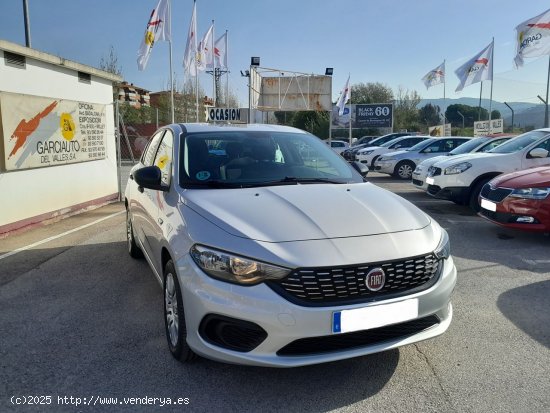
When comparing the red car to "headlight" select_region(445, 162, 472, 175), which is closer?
the red car

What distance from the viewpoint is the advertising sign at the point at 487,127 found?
2584 cm

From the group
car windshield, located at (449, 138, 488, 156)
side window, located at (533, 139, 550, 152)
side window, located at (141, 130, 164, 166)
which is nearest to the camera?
side window, located at (141, 130, 164, 166)

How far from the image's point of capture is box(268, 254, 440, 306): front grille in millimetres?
2459

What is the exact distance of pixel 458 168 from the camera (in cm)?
878

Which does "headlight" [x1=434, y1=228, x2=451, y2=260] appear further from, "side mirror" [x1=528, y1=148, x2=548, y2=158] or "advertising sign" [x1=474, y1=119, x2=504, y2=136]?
"advertising sign" [x1=474, y1=119, x2=504, y2=136]

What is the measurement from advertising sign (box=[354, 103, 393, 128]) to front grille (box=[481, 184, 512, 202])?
3255cm

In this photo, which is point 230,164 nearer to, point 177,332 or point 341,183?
point 341,183

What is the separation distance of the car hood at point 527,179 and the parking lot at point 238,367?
1.39m

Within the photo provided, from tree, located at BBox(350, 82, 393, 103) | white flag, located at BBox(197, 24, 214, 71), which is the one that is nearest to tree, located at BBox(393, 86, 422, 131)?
tree, located at BBox(350, 82, 393, 103)

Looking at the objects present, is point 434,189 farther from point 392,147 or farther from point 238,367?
point 392,147

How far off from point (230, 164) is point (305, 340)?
1.80 meters

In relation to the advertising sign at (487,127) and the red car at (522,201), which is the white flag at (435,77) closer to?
the advertising sign at (487,127)

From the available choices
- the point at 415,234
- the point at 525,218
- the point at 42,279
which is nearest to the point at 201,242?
the point at 415,234

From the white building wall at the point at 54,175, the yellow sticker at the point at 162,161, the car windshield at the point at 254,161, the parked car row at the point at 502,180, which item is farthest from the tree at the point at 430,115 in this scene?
the yellow sticker at the point at 162,161
